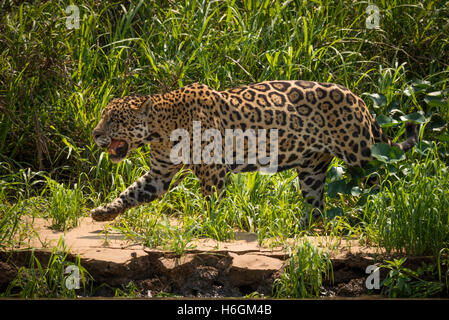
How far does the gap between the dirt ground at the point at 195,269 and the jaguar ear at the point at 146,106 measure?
1.45 metres

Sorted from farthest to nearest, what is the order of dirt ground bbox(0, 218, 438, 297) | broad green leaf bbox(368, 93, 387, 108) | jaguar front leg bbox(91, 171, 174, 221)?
broad green leaf bbox(368, 93, 387, 108) < jaguar front leg bbox(91, 171, 174, 221) < dirt ground bbox(0, 218, 438, 297)

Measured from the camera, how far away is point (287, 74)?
828cm

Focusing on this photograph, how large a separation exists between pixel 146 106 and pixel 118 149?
0.49 m

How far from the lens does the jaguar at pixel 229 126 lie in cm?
678

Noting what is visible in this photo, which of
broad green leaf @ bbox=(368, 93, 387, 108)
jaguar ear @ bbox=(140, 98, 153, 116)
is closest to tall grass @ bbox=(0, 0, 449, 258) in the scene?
broad green leaf @ bbox=(368, 93, 387, 108)

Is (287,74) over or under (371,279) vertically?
over

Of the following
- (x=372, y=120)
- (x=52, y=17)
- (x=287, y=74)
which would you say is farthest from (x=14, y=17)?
(x=372, y=120)

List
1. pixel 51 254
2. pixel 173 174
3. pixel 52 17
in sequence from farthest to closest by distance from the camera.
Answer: pixel 52 17, pixel 173 174, pixel 51 254

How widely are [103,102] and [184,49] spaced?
150 centimetres

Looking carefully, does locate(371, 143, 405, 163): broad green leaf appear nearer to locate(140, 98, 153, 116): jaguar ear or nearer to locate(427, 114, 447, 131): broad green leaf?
locate(427, 114, 447, 131): broad green leaf

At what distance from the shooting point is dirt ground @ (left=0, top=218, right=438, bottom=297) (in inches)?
226

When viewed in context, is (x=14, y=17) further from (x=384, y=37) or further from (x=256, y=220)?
(x=384, y=37)

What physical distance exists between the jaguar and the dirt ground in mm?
923
